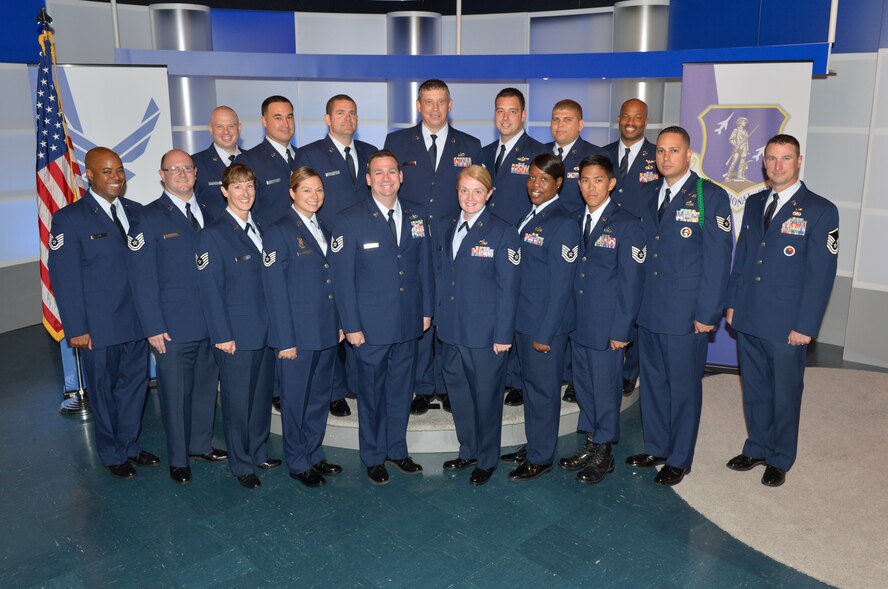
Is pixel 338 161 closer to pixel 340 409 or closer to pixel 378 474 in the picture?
pixel 340 409

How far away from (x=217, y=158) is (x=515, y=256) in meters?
2.42

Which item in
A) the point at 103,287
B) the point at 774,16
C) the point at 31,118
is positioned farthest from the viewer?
the point at 31,118

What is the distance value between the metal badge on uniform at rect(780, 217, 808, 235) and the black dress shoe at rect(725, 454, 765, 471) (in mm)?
1471

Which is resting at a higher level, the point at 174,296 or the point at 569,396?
the point at 174,296

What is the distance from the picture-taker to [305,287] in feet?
13.3

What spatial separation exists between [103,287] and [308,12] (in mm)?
6528

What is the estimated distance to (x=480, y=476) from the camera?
436 cm

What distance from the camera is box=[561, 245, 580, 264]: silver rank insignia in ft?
13.1

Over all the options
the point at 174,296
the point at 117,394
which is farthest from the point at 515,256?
the point at 117,394

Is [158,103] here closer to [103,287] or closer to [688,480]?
[103,287]

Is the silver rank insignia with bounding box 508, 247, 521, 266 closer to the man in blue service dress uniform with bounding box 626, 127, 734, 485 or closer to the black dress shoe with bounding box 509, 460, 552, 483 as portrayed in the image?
the man in blue service dress uniform with bounding box 626, 127, 734, 485

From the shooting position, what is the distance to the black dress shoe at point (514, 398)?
16.9 feet

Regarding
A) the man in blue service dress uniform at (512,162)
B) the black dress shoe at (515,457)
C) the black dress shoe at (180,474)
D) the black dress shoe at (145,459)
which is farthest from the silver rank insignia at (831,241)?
the black dress shoe at (145,459)

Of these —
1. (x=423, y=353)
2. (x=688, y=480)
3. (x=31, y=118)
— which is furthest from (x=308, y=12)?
(x=688, y=480)
